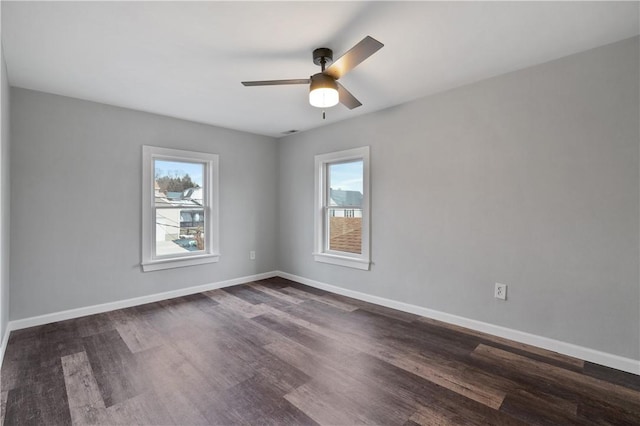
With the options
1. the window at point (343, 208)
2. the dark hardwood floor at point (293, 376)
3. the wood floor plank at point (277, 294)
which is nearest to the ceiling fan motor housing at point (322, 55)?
the window at point (343, 208)

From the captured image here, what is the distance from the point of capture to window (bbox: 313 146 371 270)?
3.85m

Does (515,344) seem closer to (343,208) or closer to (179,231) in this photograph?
(343,208)

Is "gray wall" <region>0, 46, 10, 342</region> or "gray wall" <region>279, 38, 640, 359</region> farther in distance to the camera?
"gray wall" <region>0, 46, 10, 342</region>

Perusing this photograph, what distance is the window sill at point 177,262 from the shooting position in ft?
12.2

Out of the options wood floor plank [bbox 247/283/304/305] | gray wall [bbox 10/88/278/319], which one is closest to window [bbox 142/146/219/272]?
gray wall [bbox 10/88/278/319]

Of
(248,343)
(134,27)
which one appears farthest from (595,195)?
(134,27)

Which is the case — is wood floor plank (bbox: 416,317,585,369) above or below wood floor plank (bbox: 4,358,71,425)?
above

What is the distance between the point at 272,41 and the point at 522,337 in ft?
10.6

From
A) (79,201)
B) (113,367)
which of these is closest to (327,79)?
(113,367)

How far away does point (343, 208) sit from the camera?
427cm

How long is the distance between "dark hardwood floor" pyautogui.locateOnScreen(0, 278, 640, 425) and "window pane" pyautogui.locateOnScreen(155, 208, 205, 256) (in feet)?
Answer: 3.36

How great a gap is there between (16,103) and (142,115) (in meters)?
1.10

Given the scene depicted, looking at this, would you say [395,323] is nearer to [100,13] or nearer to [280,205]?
[280,205]

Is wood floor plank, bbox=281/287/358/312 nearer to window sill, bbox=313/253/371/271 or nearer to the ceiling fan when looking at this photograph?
window sill, bbox=313/253/371/271
